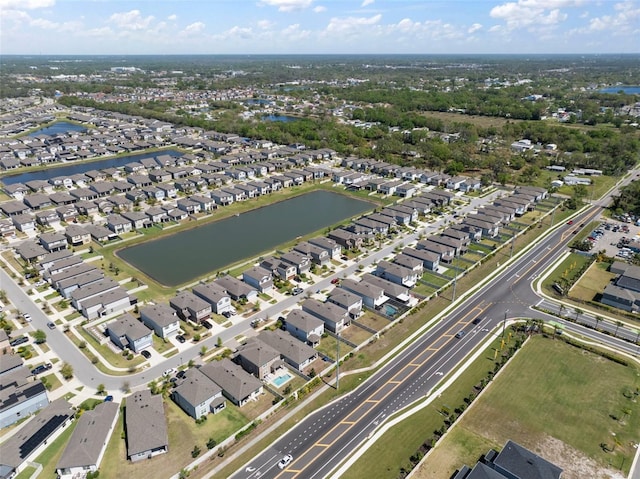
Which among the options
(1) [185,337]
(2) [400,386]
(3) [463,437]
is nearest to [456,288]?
(2) [400,386]

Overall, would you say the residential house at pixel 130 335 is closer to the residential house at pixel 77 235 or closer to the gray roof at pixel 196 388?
the gray roof at pixel 196 388

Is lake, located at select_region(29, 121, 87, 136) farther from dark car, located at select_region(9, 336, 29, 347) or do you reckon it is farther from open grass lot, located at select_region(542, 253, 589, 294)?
open grass lot, located at select_region(542, 253, 589, 294)

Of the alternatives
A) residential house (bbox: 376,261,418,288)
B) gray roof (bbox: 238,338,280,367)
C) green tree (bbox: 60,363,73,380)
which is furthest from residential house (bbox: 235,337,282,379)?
residential house (bbox: 376,261,418,288)

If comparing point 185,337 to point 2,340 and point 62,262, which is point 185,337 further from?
point 62,262

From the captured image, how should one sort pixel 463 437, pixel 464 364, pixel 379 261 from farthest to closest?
pixel 379 261
pixel 464 364
pixel 463 437

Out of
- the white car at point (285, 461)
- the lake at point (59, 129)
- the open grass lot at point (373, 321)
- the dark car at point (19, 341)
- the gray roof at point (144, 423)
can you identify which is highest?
the lake at point (59, 129)

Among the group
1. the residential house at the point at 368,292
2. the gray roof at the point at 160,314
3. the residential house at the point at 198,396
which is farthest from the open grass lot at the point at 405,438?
the gray roof at the point at 160,314
